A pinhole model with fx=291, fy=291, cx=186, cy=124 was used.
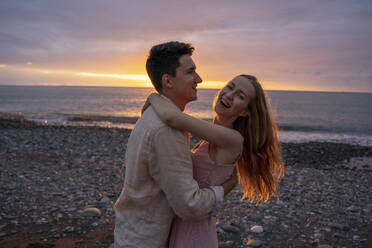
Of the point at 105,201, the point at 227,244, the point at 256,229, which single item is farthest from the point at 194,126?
the point at 105,201

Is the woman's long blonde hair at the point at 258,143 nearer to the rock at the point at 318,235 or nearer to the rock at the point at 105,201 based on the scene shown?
the rock at the point at 318,235

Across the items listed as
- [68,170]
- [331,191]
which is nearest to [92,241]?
[68,170]

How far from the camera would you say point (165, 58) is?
242 cm

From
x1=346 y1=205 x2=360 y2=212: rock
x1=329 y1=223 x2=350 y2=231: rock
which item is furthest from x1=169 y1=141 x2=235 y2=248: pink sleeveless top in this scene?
x1=346 y1=205 x2=360 y2=212: rock

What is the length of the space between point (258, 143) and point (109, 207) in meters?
5.40

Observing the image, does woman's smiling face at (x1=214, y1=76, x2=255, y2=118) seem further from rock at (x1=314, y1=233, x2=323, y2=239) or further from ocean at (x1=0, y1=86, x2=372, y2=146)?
rock at (x1=314, y1=233, x2=323, y2=239)

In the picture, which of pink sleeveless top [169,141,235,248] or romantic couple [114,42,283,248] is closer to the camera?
romantic couple [114,42,283,248]

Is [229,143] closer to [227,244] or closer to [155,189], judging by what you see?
[155,189]

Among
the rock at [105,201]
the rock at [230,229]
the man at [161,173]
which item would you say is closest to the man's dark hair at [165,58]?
the man at [161,173]

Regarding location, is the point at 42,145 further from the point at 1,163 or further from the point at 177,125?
the point at 177,125

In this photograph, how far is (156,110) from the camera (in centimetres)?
220

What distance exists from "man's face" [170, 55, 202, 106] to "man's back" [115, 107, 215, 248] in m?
0.31

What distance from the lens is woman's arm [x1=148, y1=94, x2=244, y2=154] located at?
7.02 ft

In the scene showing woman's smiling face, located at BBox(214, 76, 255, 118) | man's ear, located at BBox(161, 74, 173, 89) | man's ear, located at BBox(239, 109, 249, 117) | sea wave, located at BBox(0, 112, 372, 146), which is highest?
man's ear, located at BBox(161, 74, 173, 89)
